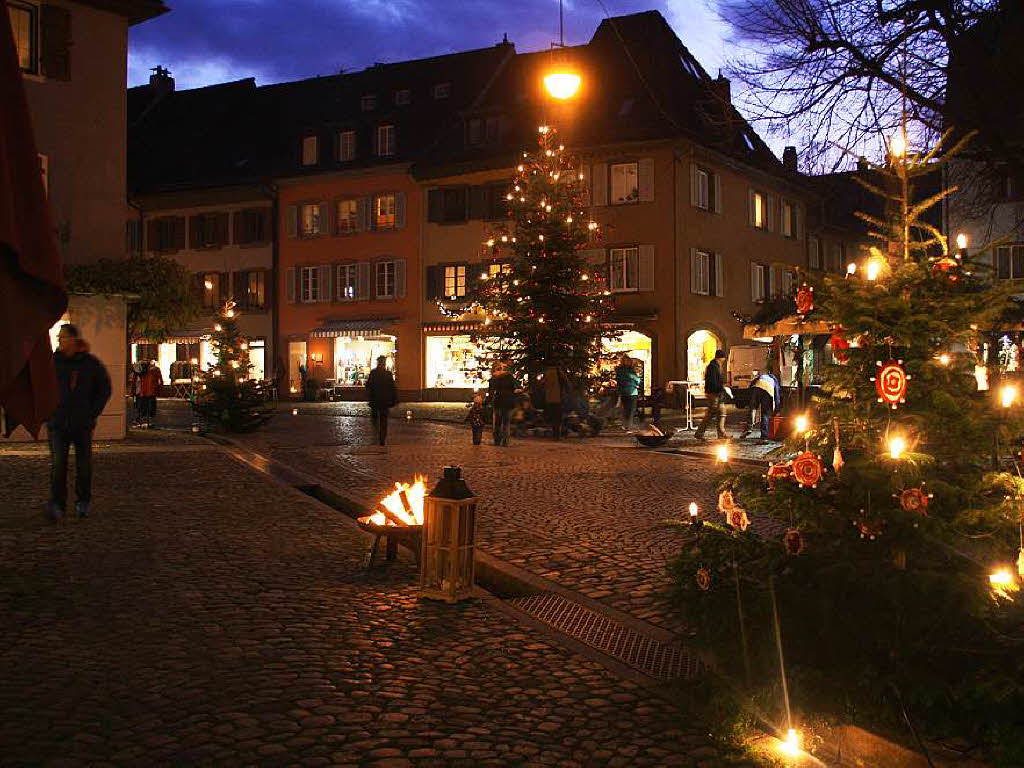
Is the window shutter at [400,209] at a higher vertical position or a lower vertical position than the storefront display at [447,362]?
higher

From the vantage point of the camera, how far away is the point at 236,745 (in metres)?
4.33

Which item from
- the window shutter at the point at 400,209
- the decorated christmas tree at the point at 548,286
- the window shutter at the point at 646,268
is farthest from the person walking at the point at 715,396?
the window shutter at the point at 400,209

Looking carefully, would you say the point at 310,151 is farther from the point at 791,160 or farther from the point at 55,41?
the point at 791,160

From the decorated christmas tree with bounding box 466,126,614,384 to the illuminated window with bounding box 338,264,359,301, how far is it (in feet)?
70.6

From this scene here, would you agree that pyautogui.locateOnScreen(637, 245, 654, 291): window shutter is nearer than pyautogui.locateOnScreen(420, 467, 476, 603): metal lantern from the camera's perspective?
No

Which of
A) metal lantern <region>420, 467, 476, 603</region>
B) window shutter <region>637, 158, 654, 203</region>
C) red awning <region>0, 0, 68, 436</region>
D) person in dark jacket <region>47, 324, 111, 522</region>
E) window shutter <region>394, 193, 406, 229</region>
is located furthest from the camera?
window shutter <region>394, 193, 406, 229</region>

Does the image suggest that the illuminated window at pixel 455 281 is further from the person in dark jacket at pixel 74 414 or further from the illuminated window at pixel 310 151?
the person in dark jacket at pixel 74 414

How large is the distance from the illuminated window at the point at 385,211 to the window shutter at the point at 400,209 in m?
0.06

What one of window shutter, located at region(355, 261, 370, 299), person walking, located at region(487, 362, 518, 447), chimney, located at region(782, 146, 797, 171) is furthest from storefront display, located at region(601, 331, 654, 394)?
person walking, located at region(487, 362, 518, 447)

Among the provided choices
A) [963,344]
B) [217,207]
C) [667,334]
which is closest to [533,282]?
[667,334]

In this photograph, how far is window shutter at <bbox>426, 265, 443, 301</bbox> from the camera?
44500 mm

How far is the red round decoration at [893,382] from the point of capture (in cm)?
489

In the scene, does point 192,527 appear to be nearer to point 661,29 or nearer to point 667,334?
point 667,334

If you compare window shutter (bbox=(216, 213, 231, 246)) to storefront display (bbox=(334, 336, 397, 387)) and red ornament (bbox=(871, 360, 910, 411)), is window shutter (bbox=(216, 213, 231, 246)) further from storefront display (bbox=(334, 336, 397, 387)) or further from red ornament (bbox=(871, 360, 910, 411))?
red ornament (bbox=(871, 360, 910, 411))
